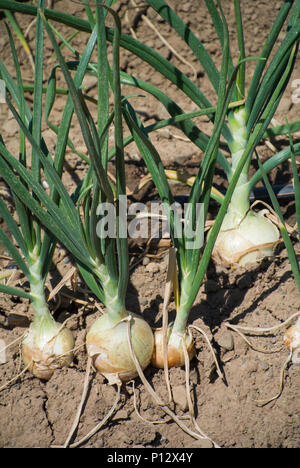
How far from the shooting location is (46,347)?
110cm

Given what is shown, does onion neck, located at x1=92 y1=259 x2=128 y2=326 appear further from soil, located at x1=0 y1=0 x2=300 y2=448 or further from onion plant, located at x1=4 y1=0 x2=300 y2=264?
onion plant, located at x1=4 y1=0 x2=300 y2=264

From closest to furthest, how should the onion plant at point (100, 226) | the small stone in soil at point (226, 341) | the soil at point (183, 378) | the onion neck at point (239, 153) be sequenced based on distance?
the onion plant at point (100, 226) → the soil at point (183, 378) → the small stone in soil at point (226, 341) → the onion neck at point (239, 153)

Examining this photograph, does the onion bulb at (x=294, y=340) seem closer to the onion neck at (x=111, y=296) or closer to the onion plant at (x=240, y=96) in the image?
the onion plant at (x=240, y=96)

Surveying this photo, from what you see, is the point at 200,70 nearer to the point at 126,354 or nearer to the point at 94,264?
the point at 94,264

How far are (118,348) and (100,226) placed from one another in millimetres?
289

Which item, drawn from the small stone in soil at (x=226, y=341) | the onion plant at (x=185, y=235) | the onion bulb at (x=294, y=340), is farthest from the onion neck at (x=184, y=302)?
the onion bulb at (x=294, y=340)

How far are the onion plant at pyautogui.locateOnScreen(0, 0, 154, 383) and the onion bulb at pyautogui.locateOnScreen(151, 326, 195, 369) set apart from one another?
3cm

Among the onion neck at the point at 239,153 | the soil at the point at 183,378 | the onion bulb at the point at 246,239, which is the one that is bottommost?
the soil at the point at 183,378

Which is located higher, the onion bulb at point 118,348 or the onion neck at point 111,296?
the onion neck at point 111,296

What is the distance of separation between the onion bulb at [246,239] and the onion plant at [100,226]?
0.38 m

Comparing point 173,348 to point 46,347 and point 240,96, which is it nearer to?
point 46,347

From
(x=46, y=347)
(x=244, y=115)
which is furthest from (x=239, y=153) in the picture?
(x=46, y=347)

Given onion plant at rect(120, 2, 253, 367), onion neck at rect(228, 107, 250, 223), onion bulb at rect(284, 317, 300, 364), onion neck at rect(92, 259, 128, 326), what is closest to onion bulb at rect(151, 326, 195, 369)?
onion plant at rect(120, 2, 253, 367)

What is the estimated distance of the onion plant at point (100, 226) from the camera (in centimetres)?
Answer: 90
